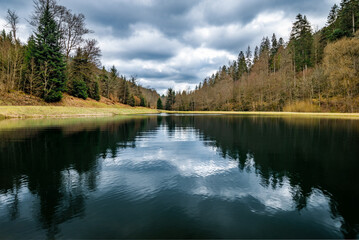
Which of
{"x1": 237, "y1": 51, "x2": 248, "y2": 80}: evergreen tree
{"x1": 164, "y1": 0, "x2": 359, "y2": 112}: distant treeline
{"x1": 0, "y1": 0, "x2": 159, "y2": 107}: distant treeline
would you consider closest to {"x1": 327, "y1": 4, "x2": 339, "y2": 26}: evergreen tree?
{"x1": 164, "y1": 0, "x2": 359, "y2": 112}: distant treeline

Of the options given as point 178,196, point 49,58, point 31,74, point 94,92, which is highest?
point 49,58

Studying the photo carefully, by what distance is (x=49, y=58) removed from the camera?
38125 millimetres

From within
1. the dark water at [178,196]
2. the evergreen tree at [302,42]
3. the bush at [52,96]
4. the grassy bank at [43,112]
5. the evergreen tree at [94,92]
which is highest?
the evergreen tree at [302,42]

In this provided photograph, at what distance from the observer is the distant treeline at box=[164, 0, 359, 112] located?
39781mm

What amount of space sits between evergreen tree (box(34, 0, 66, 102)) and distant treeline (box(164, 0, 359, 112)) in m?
58.6

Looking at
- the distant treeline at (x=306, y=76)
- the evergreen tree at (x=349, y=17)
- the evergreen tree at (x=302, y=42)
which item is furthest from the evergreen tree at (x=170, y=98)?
the evergreen tree at (x=349, y=17)

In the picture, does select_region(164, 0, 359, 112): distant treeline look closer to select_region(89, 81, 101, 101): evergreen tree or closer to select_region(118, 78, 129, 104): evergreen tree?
select_region(118, 78, 129, 104): evergreen tree

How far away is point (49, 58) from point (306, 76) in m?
70.0

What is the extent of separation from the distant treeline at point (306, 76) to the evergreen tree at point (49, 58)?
58.6m

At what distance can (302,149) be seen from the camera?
30.6 ft

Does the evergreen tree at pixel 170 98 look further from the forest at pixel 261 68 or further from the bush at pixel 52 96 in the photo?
the bush at pixel 52 96

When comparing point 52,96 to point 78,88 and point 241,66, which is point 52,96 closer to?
point 78,88

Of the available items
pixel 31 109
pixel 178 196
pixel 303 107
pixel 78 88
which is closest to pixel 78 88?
pixel 78 88

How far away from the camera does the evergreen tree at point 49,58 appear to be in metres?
36.4
